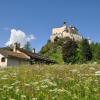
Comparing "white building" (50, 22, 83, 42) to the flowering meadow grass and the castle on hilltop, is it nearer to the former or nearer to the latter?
the castle on hilltop

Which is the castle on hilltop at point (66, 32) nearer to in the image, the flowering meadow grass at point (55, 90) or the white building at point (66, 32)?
the white building at point (66, 32)

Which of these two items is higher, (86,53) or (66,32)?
(66,32)

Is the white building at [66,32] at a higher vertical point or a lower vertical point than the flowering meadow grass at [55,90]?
higher

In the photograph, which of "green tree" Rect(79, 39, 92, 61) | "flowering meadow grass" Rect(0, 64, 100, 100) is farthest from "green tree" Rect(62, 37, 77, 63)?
"flowering meadow grass" Rect(0, 64, 100, 100)

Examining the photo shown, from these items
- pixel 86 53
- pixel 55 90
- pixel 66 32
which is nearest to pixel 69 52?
pixel 86 53

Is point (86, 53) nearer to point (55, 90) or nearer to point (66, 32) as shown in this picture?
point (66, 32)

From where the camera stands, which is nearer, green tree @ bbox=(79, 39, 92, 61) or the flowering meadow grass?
the flowering meadow grass

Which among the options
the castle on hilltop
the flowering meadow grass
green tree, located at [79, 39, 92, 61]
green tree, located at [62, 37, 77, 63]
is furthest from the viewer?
the castle on hilltop

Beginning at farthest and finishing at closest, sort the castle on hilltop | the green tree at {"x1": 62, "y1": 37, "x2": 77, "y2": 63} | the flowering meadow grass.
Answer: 1. the castle on hilltop
2. the green tree at {"x1": 62, "y1": 37, "x2": 77, "y2": 63}
3. the flowering meadow grass

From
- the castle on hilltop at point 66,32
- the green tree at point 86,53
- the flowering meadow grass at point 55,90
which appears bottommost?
the flowering meadow grass at point 55,90

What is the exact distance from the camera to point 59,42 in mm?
131875

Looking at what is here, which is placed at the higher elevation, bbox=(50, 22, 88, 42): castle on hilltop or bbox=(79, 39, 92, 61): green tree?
bbox=(50, 22, 88, 42): castle on hilltop

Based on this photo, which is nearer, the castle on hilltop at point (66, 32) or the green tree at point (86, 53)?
the green tree at point (86, 53)

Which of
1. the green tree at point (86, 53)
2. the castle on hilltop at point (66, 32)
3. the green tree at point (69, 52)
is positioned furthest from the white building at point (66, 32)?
the green tree at point (86, 53)
